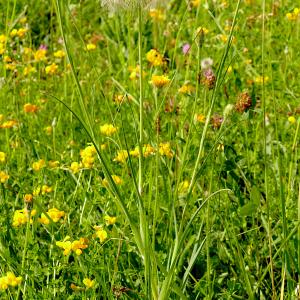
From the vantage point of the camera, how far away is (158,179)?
2047 mm

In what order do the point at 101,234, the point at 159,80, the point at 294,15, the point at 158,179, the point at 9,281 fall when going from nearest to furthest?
the point at 9,281, the point at 101,234, the point at 159,80, the point at 158,179, the point at 294,15

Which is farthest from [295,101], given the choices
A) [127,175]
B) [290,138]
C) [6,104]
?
[6,104]

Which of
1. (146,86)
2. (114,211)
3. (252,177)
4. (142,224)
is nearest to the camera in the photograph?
(142,224)

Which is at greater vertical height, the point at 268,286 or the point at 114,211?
the point at 114,211

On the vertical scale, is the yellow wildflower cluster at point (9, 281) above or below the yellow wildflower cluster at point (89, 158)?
below

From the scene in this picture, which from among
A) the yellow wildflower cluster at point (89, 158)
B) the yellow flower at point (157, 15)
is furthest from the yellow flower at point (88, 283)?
the yellow flower at point (157, 15)

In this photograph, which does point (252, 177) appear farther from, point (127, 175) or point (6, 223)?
point (6, 223)

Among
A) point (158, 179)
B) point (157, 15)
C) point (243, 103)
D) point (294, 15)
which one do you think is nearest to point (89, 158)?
point (158, 179)

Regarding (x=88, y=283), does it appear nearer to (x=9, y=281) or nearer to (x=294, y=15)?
(x=9, y=281)

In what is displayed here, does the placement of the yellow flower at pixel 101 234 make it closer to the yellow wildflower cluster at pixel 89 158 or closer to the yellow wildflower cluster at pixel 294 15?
the yellow wildflower cluster at pixel 89 158

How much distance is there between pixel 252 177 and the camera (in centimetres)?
214

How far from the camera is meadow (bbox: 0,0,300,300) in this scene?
58.1 inches

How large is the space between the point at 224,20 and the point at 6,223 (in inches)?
70.4

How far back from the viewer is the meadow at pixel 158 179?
1477mm
